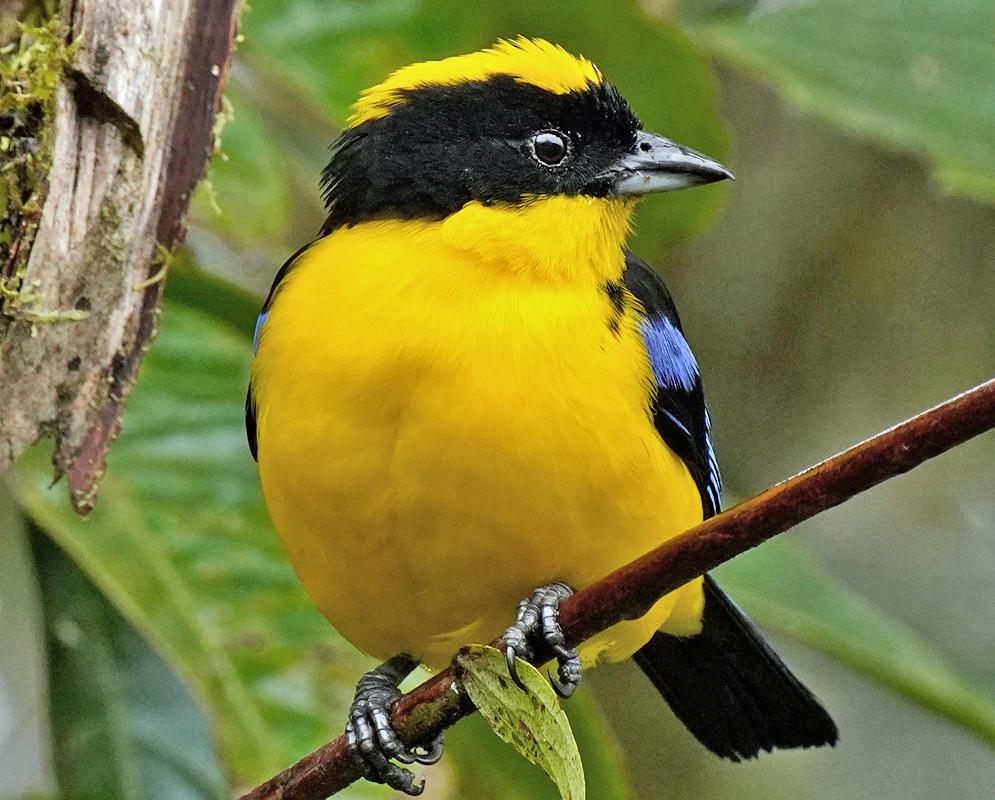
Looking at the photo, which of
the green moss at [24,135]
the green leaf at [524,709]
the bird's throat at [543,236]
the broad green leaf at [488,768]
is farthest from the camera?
the broad green leaf at [488,768]

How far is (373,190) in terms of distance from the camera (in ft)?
10.2

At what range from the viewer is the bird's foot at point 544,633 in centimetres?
252

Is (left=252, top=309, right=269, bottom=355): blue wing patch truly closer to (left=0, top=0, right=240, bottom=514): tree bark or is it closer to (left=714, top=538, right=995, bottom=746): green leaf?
(left=0, top=0, right=240, bottom=514): tree bark

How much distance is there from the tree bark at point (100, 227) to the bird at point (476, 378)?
398 mm

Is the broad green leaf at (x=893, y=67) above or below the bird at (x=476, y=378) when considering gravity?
above

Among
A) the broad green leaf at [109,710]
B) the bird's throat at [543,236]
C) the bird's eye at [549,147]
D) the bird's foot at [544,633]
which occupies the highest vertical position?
the bird's eye at [549,147]

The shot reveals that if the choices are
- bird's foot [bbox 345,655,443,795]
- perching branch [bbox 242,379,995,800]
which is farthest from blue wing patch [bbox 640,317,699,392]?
perching branch [bbox 242,379,995,800]

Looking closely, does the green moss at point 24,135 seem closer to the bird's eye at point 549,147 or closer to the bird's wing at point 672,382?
the bird's eye at point 549,147

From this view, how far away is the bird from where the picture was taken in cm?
271

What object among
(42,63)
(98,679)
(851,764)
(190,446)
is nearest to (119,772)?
(98,679)

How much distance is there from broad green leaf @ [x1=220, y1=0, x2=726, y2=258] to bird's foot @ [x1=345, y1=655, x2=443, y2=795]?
57.6 inches

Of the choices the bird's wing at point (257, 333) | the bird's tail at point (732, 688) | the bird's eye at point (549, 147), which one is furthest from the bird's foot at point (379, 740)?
the bird's eye at point (549, 147)

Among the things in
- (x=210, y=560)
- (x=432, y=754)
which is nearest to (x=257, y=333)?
(x=210, y=560)

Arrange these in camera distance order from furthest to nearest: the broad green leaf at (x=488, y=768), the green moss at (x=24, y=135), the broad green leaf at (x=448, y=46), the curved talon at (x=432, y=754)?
the broad green leaf at (x=448, y=46) → the broad green leaf at (x=488, y=768) → the curved talon at (x=432, y=754) → the green moss at (x=24, y=135)
